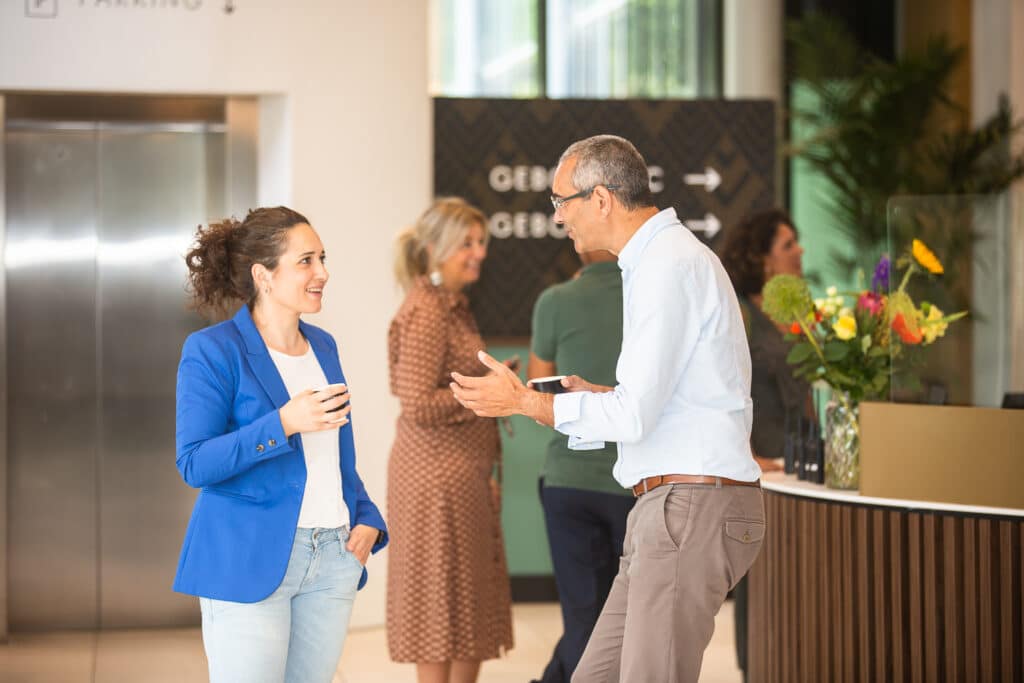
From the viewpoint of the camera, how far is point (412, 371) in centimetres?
411

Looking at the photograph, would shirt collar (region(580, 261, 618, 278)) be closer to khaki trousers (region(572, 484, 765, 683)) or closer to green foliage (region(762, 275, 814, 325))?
green foliage (region(762, 275, 814, 325))

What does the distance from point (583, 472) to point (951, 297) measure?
1.32 metres

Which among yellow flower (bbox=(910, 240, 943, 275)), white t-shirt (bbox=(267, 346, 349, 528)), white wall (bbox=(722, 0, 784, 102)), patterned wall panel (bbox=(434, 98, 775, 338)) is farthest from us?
white wall (bbox=(722, 0, 784, 102))

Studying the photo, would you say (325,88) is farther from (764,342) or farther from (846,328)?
(846,328)

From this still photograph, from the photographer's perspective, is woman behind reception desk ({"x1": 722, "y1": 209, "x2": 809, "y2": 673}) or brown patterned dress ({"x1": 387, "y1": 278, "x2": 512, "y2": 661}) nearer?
brown patterned dress ({"x1": 387, "y1": 278, "x2": 512, "y2": 661})

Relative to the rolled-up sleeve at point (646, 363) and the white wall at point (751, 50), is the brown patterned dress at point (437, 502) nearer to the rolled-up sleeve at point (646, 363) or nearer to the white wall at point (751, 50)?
the rolled-up sleeve at point (646, 363)

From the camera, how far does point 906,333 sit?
368cm

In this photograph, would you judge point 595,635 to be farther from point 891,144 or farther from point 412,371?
point 891,144

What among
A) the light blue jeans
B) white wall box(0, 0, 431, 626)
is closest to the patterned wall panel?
white wall box(0, 0, 431, 626)

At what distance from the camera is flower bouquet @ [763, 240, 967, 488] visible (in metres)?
3.68

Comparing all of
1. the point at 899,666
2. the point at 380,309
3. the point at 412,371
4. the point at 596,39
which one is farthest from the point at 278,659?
the point at 596,39

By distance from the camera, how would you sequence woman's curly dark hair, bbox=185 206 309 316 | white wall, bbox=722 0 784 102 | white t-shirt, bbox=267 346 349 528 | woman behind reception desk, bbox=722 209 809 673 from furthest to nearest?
1. white wall, bbox=722 0 784 102
2. woman behind reception desk, bbox=722 209 809 673
3. woman's curly dark hair, bbox=185 206 309 316
4. white t-shirt, bbox=267 346 349 528

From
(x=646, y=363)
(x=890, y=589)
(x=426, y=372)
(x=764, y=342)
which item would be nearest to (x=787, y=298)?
(x=764, y=342)

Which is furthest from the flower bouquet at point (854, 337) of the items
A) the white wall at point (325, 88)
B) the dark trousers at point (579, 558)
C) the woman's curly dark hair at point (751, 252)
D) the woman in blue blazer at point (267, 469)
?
the white wall at point (325, 88)
